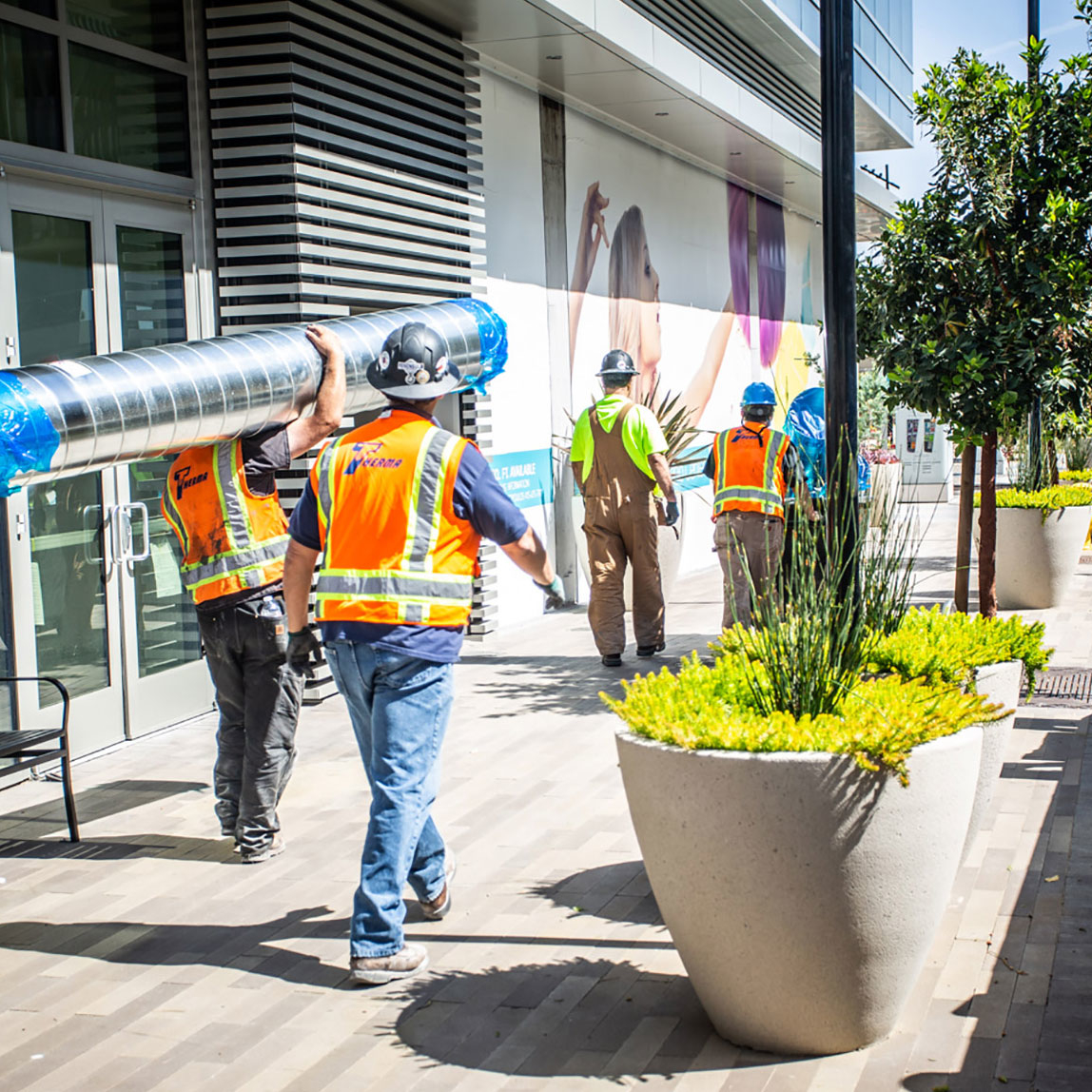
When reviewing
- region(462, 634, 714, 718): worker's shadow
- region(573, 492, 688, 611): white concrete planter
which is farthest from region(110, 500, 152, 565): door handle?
region(573, 492, 688, 611): white concrete planter

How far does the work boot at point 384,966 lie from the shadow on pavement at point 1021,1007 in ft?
5.28

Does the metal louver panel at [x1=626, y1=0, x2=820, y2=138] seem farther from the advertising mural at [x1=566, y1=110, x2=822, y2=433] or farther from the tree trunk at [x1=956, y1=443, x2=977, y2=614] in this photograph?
the tree trunk at [x1=956, y1=443, x2=977, y2=614]

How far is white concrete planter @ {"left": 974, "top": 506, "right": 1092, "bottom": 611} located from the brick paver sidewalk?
15.5 feet

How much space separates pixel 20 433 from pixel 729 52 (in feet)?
47.0

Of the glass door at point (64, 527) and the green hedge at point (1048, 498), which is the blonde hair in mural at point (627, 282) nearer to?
the green hedge at point (1048, 498)

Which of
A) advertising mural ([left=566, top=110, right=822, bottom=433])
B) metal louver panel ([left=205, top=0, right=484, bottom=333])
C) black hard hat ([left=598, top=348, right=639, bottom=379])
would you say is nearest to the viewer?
metal louver panel ([left=205, top=0, right=484, bottom=333])

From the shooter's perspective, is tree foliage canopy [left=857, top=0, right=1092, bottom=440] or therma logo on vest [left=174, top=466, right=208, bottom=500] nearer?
therma logo on vest [left=174, top=466, right=208, bottom=500]

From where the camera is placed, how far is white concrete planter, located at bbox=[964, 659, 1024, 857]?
499cm

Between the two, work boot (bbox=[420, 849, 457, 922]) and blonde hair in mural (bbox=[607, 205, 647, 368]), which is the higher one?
blonde hair in mural (bbox=[607, 205, 647, 368])

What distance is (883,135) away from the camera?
23.9 m

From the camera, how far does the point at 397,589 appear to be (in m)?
4.41

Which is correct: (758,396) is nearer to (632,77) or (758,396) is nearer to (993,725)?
(632,77)

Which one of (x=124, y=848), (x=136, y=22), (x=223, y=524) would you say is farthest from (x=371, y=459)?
(x=136, y=22)

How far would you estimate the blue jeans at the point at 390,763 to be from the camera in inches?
173
